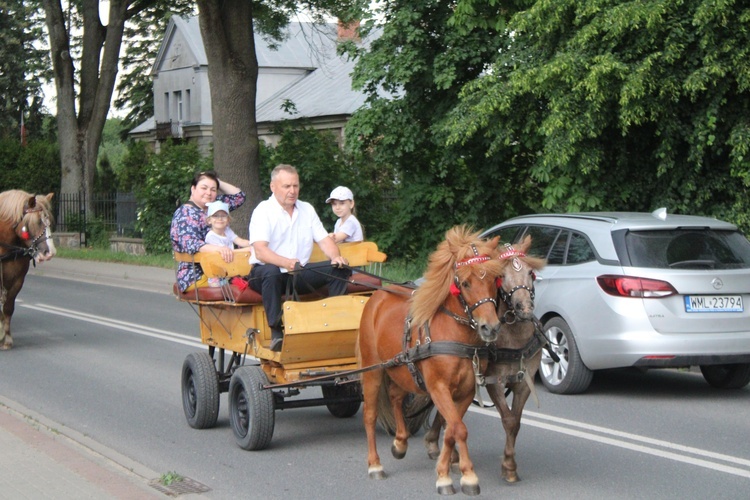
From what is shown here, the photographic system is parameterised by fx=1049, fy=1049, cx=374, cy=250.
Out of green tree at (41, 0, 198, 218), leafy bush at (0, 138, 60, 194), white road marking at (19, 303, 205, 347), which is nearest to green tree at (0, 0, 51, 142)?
leafy bush at (0, 138, 60, 194)

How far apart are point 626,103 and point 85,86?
26343mm

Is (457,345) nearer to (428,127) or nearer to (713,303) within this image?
(713,303)

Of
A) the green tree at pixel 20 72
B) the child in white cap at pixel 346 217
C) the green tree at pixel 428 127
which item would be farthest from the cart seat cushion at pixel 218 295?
the green tree at pixel 20 72

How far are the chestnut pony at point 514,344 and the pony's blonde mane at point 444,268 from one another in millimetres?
150

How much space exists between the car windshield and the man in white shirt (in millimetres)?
3056

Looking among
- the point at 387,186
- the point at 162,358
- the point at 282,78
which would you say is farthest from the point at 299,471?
the point at 282,78

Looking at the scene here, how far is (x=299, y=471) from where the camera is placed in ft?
23.4

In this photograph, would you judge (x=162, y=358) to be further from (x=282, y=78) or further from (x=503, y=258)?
(x=282, y=78)

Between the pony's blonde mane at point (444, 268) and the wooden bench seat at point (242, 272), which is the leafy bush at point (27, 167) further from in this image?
the pony's blonde mane at point (444, 268)

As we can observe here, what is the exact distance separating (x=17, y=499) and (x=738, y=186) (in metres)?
11.1

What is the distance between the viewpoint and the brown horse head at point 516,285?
20.2 ft

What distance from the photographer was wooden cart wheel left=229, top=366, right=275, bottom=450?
24.3 feet

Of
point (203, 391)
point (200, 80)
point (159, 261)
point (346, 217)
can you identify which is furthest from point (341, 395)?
point (200, 80)

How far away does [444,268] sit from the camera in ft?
20.0
